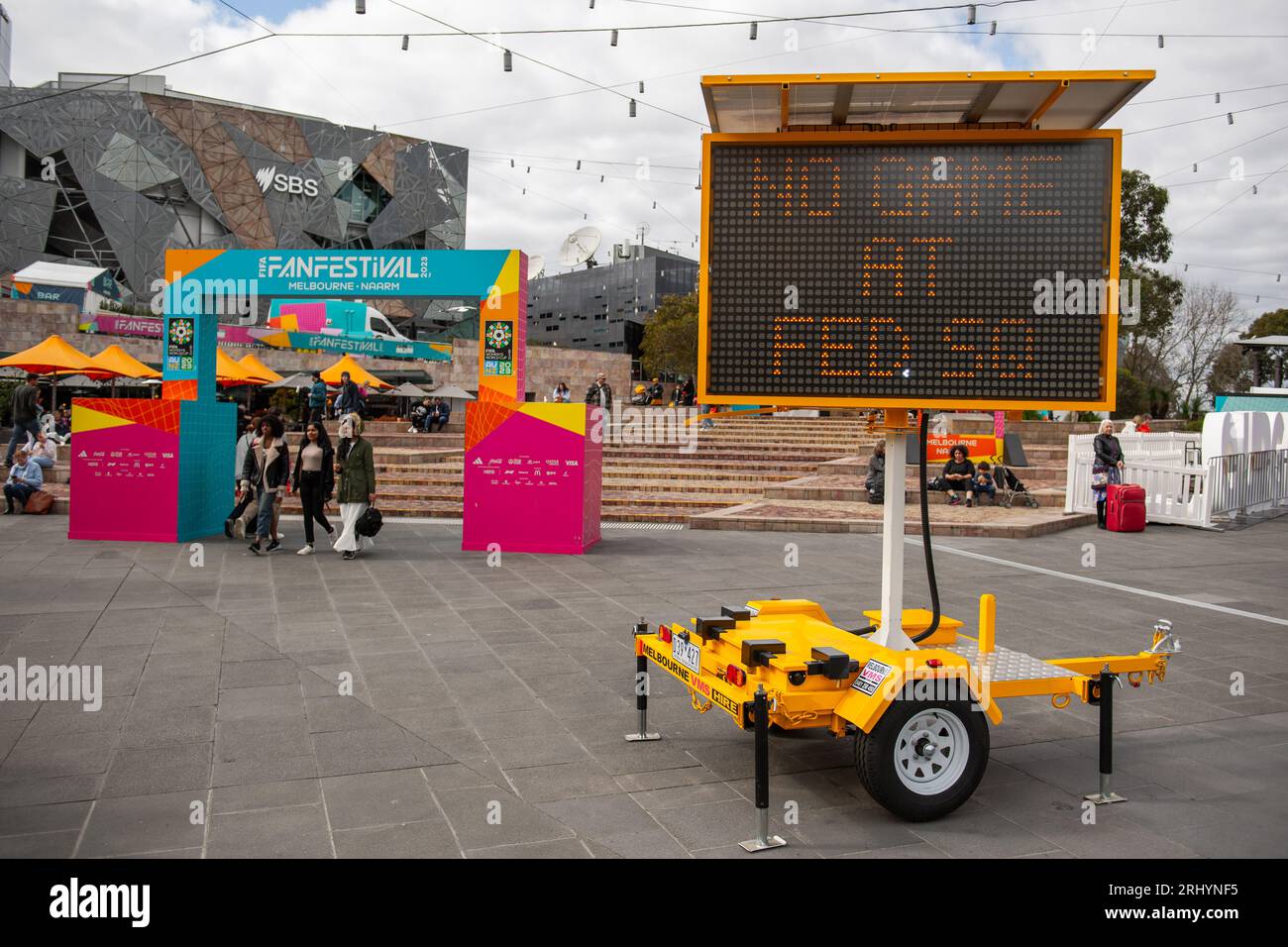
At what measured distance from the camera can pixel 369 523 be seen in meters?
11.4

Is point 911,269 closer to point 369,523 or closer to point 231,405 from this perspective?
point 369,523

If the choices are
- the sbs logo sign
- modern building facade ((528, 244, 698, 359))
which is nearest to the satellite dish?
the sbs logo sign

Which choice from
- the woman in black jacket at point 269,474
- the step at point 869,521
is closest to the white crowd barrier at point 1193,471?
the step at point 869,521

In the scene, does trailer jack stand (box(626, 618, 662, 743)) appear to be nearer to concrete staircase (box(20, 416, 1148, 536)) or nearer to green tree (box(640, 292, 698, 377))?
concrete staircase (box(20, 416, 1148, 536))

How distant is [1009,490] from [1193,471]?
3.07m

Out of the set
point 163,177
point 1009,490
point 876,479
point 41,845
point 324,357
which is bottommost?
point 41,845

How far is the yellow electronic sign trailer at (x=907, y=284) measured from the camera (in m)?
4.28

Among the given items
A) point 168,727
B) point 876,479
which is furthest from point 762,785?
point 876,479

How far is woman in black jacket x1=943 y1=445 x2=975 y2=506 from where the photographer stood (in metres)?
17.9

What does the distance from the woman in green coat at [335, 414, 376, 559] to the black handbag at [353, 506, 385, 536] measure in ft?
0.11

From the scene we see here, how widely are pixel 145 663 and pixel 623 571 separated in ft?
17.1

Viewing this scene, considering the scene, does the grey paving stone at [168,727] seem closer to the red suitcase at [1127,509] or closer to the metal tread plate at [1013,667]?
the metal tread plate at [1013,667]

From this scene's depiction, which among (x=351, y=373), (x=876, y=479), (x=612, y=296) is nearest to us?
(x=876, y=479)
